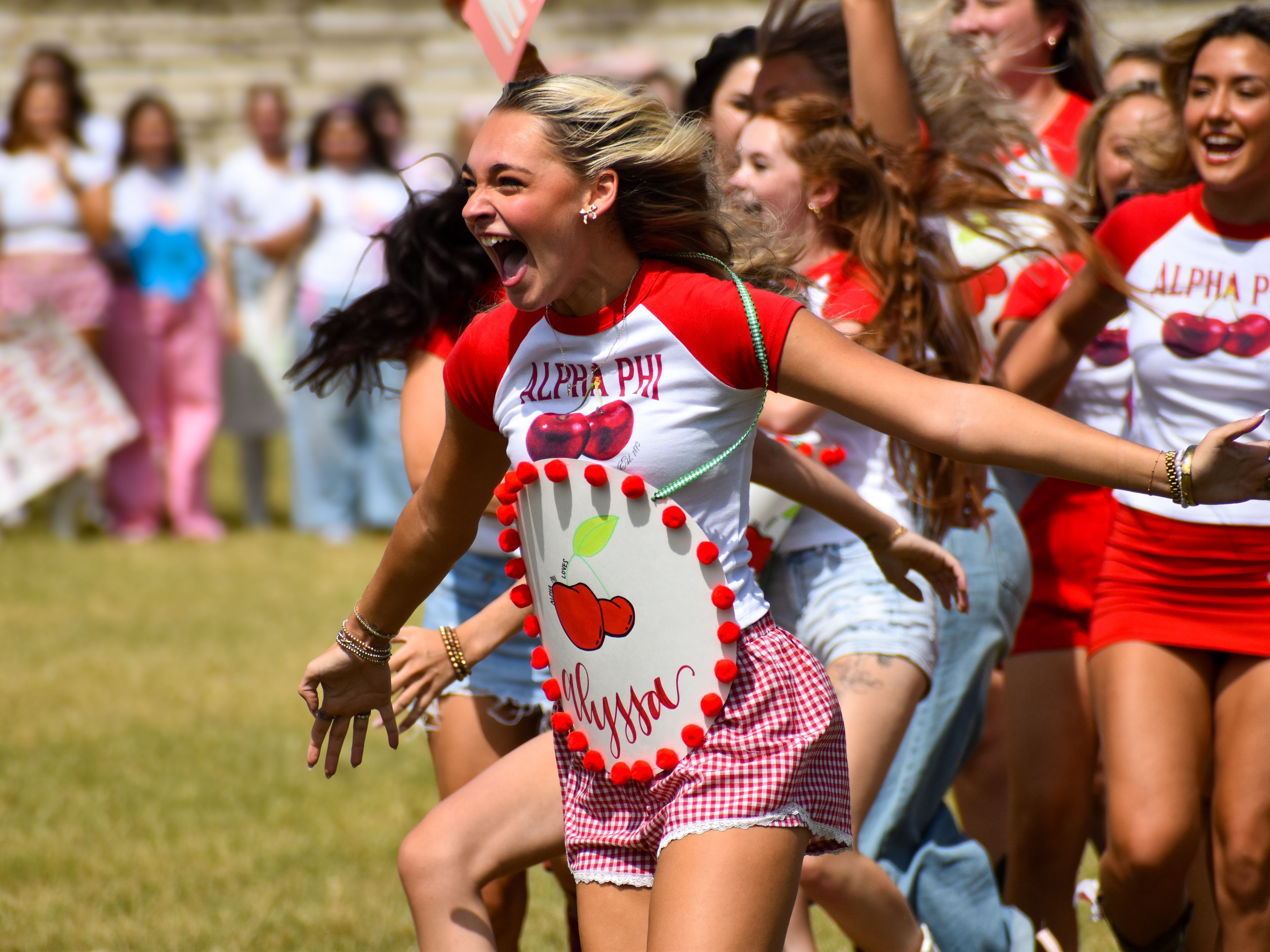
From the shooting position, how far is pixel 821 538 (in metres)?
3.52

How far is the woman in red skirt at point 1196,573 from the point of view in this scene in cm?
330

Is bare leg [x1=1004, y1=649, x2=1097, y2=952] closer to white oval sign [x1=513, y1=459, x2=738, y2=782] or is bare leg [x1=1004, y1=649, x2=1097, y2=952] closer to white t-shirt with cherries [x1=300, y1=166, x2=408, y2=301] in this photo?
white oval sign [x1=513, y1=459, x2=738, y2=782]

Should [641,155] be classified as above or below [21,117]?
above

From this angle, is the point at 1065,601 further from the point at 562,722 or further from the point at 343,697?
the point at 343,697

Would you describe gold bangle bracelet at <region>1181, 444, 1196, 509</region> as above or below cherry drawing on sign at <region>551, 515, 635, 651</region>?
above

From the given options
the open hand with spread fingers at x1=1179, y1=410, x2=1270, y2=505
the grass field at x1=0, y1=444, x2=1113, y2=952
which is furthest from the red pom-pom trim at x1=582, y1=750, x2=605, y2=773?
the grass field at x1=0, y1=444, x2=1113, y2=952

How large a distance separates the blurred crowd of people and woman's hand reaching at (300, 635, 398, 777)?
7360mm

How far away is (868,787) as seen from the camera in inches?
128

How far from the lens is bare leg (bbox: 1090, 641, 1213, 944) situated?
3.29m

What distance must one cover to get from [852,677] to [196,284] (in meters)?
8.61

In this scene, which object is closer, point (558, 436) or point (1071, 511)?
point (558, 436)

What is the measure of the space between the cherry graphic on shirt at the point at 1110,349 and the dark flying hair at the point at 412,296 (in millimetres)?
1642

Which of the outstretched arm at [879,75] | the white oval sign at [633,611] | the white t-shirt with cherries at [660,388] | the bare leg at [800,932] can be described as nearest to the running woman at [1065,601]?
the outstretched arm at [879,75]

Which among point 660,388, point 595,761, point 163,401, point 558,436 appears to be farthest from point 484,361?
point 163,401
